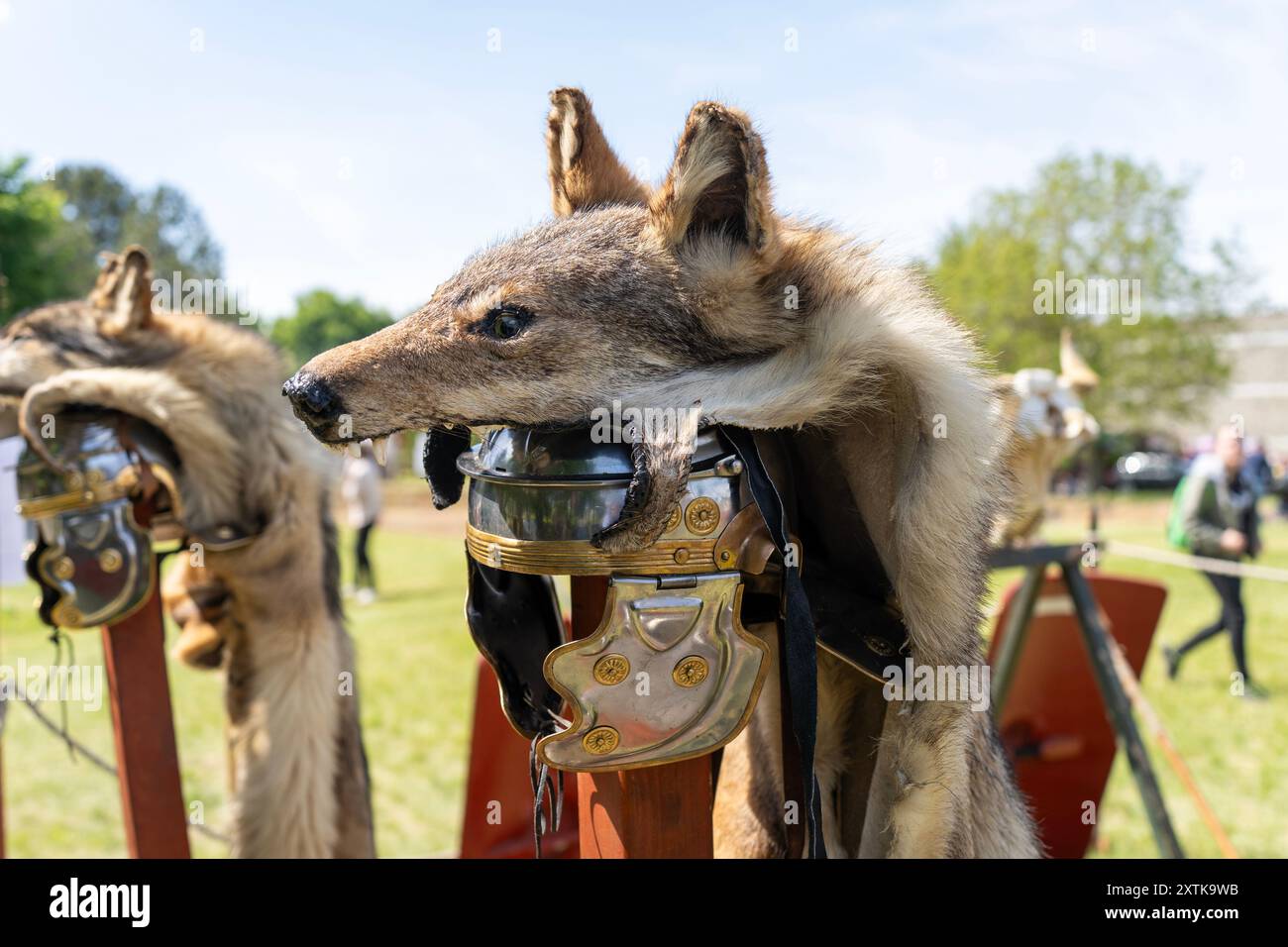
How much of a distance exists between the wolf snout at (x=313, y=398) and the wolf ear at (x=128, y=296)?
2168 mm

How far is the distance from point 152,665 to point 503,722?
130 cm

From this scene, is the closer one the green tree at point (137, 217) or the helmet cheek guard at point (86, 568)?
the helmet cheek guard at point (86, 568)

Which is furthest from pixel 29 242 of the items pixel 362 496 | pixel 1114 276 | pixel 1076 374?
pixel 1114 276

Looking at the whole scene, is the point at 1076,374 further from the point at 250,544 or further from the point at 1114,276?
the point at 1114,276

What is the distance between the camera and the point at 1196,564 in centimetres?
752

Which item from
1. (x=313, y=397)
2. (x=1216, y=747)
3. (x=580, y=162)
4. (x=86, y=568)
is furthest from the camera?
(x=1216, y=747)

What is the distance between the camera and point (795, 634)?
5.16 ft

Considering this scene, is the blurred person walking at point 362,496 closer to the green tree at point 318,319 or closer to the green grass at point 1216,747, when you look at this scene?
the green grass at point 1216,747

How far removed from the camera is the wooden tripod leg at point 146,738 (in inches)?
122

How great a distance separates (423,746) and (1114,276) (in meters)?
29.5
